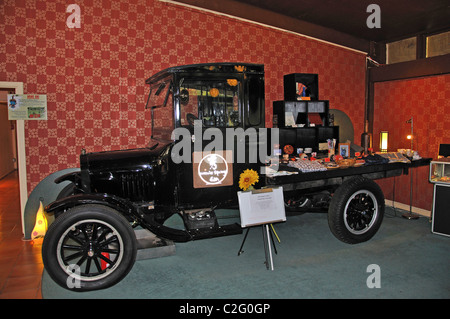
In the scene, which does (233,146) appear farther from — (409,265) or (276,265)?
(409,265)

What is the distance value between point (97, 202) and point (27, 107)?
235 centimetres

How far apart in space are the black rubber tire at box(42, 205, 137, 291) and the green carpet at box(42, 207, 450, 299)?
135 mm

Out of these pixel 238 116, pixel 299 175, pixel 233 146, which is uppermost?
pixel 238 116

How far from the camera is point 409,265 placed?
358 centimetres

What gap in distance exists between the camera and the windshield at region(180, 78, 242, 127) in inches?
138

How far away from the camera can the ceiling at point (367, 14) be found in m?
5.30

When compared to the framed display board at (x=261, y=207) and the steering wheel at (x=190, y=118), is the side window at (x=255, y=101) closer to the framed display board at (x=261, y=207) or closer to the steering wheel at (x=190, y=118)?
the steering wheel at (x=190, y=118)

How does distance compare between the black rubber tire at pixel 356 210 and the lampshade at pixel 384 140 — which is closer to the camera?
the black rubber tire at pixel 356 210

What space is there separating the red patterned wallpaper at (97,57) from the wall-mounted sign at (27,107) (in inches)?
3.6

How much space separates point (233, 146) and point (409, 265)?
2.20 metres

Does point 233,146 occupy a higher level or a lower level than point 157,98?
lower

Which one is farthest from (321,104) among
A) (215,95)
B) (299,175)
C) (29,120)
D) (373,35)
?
(29,120)
